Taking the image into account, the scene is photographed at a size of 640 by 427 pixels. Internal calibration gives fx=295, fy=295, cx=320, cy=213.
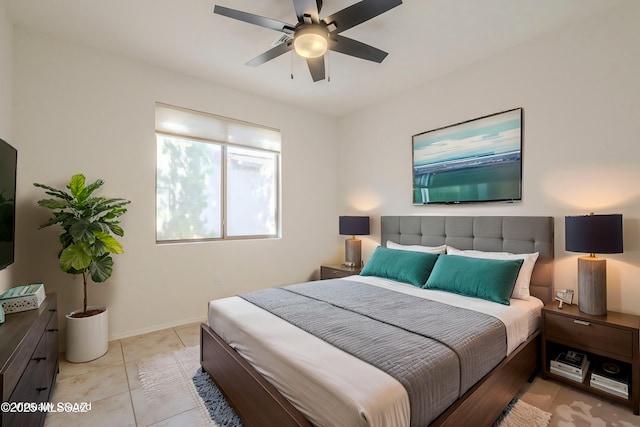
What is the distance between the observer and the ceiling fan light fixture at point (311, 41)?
6.51 ft

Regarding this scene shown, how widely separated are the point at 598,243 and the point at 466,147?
4.83 feet

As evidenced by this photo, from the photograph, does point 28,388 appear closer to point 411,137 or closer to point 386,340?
point 386,340

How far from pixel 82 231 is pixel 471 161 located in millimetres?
3602

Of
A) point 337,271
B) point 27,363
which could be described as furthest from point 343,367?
point 337,271

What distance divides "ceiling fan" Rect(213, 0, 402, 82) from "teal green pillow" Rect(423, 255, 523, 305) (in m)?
1.87

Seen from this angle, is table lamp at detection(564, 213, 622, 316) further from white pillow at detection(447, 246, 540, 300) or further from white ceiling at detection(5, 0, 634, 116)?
white ceiling at detection(5, 0, 634, 116)

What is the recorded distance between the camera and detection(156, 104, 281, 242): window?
332cm

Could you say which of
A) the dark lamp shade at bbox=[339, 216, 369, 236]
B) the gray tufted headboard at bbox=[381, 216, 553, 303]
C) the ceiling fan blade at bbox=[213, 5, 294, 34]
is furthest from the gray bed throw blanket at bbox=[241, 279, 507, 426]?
the ceiling fan blade at bbox=[213, 5, 294, 34]

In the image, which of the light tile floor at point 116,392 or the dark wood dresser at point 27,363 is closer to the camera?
the dark wood dresser at point 27,363

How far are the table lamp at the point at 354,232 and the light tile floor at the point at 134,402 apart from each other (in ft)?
7.45

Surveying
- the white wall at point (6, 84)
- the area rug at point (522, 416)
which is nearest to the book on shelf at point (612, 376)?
the area rug at point (522, 416)

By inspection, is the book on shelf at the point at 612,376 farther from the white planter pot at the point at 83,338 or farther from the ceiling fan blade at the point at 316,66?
the white planter pot at the point at 83,338

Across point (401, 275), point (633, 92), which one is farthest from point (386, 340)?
point (633, 92)

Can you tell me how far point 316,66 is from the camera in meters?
2.39
